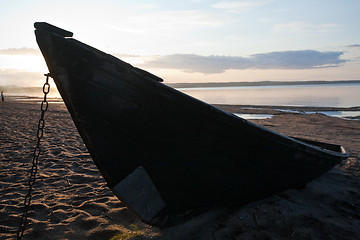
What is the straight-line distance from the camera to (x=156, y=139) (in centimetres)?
216

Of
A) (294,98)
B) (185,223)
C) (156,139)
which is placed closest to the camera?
(156,139)

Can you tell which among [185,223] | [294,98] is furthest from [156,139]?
[294,98]

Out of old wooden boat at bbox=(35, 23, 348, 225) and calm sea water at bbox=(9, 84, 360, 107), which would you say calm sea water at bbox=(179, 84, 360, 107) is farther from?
old wooden boat at bbox=(35, 23, 348, 225)

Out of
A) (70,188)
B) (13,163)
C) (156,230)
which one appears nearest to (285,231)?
(156,230)

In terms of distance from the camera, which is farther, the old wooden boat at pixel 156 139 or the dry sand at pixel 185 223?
the dry sand at pixel 185 223

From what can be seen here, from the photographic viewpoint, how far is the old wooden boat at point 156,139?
1.85 metres

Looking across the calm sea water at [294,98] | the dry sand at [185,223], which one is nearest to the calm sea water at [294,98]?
the calm sea water at [294,98]

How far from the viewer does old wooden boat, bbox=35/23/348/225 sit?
185 centimetres

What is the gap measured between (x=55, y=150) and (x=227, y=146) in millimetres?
5049

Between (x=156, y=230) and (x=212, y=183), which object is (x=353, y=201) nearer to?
(x=212, y=183)

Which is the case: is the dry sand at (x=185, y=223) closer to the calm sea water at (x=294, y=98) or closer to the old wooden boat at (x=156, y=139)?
the old wooden boat at (x=156, y=139)

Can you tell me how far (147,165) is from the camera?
2207mm

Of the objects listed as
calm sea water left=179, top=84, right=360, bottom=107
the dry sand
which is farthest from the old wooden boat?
calm sea water left=179, top=84, right=360, bottom=107

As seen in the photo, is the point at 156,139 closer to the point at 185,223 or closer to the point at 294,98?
the point at 185,223
